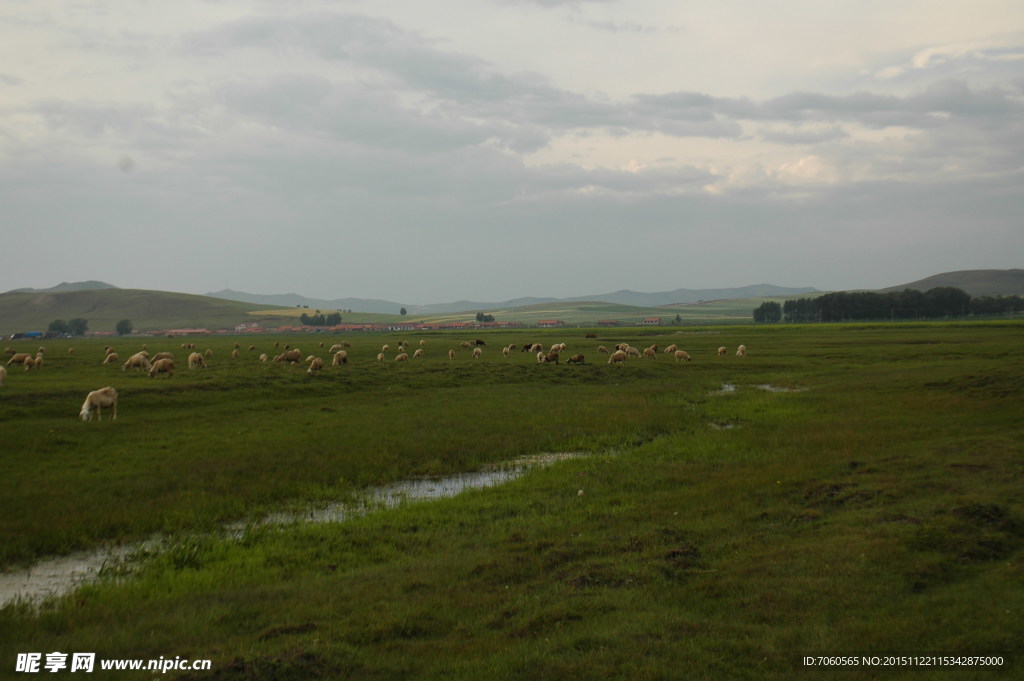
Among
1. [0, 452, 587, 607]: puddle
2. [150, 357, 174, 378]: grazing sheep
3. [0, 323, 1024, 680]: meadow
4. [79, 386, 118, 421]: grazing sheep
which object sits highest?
[150, 357, 174, 378]: grazing sheep

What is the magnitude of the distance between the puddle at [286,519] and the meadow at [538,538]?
540 mm

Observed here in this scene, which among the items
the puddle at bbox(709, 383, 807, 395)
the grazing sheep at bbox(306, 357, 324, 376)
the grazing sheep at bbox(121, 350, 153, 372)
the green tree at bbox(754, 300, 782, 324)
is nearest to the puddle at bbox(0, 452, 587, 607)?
the puddle at bbox(709, 383, 807, 395)

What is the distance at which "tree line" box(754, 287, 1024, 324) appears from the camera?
14238 cm

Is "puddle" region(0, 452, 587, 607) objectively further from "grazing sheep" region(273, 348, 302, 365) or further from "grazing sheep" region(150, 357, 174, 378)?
"grazing sheep" region(273, 348, 302, 365)

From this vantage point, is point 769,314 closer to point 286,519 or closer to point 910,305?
point 910,305

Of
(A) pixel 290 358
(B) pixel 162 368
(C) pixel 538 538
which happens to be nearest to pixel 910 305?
(A) pixel 290 358

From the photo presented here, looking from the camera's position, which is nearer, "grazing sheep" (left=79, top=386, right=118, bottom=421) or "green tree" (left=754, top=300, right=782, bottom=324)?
"grazing sheep" (left=79, top=386, right=118, bottom=421)

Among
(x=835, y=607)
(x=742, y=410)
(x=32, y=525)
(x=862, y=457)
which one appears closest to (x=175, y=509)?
(x=32, y=525)

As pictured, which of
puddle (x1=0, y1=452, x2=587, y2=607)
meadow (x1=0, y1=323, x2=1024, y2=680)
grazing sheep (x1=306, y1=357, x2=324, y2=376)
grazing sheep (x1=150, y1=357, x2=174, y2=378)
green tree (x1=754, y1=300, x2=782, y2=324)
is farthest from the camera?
green tree (x1=754, y1=300, x2=782, y2=324)

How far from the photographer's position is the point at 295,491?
59.3 ft

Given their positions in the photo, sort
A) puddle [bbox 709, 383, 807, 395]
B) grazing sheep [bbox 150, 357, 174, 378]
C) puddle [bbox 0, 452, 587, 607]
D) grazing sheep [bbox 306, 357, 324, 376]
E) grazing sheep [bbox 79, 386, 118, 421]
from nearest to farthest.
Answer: puddle [bbox 0, 452, 587, 607]
grazing sheep [bbox 79, 386, 118, 421]
grazing sheep [bbox 150, 357, 174, 378]
puddle [bbox 709, 383, 807, 395]
grazing sheep [bbox 306, 357, 324, 376]

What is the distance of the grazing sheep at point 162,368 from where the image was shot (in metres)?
35.2

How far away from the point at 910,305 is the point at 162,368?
6041 inches

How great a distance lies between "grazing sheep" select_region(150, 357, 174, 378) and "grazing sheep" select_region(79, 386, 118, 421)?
9.49 m
